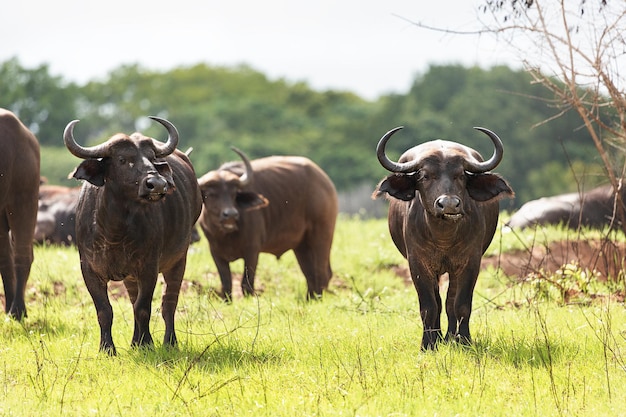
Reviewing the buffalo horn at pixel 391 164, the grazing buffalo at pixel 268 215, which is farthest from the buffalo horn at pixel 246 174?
the buffalo horn at pixel 391 164

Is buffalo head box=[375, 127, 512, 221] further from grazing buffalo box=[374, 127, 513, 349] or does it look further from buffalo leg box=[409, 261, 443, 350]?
buffalo leg box=[409, 261, 443, 350]

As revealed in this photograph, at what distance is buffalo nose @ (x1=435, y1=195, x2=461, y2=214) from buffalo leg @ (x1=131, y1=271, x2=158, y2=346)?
226 centimetres

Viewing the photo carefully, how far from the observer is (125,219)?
7051mm

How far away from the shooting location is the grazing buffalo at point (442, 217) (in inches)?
266

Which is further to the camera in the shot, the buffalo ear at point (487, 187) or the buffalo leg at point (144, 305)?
the buffalo leg at point (144, 305)

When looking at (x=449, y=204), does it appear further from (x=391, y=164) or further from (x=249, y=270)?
(x=249, y=270)

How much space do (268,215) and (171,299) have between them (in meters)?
4.30

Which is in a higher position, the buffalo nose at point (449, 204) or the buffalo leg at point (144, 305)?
the buffalo nose at point (449, 204)

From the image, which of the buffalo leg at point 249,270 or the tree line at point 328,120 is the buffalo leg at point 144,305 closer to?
the buffalo leg at point 249,270

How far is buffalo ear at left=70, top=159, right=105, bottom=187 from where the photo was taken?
6.83m

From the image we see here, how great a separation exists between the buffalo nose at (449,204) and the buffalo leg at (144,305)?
2.26 metres

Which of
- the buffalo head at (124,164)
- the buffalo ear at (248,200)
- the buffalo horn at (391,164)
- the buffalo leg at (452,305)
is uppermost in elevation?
the buffalo horn at (391,164)

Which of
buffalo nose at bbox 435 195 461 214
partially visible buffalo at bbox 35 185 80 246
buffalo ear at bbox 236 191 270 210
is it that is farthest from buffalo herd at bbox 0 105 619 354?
partially visible buffalo at bbox 35 185 80 246

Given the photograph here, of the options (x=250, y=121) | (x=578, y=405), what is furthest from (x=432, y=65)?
(x=578, y=405)
